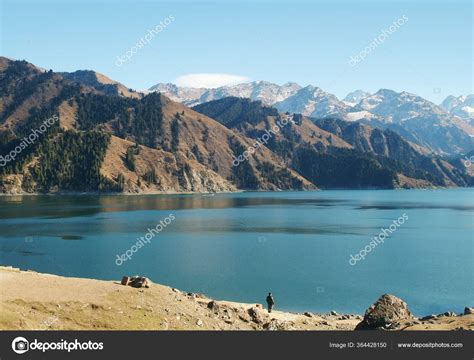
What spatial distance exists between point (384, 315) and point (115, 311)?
24.9m

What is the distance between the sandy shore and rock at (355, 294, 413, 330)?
218 centimetres

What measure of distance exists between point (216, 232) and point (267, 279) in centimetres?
6826

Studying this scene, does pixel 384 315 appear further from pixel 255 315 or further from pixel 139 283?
pixel 139 283

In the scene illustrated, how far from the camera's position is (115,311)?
132ft

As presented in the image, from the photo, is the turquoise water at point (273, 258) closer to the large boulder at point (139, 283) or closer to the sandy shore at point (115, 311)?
the sandy shore at point (115, 311)

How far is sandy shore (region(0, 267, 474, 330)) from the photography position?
37719mm

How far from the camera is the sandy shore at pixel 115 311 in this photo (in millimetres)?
37719

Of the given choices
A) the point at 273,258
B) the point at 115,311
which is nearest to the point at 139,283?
the point at 115,311

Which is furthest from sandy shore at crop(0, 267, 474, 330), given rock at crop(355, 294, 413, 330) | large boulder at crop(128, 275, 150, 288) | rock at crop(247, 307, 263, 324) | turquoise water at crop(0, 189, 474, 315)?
turquoise water at crop(0, 189, 474, 315)

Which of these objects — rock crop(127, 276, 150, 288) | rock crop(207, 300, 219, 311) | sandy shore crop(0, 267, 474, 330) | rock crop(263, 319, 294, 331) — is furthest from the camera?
rock crop(127, 276, 150, 288)

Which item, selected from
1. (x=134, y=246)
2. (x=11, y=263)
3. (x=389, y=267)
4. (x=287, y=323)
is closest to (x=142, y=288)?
(x=287, y=323)

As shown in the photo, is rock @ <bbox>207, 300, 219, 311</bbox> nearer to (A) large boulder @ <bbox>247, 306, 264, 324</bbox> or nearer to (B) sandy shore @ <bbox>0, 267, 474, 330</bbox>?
(B) sandy shore @ <bbox>0, 267, 474, 330</bbox>

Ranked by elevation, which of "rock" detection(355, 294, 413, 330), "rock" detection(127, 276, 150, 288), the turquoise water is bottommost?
the turquoise water

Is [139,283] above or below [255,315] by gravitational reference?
above
